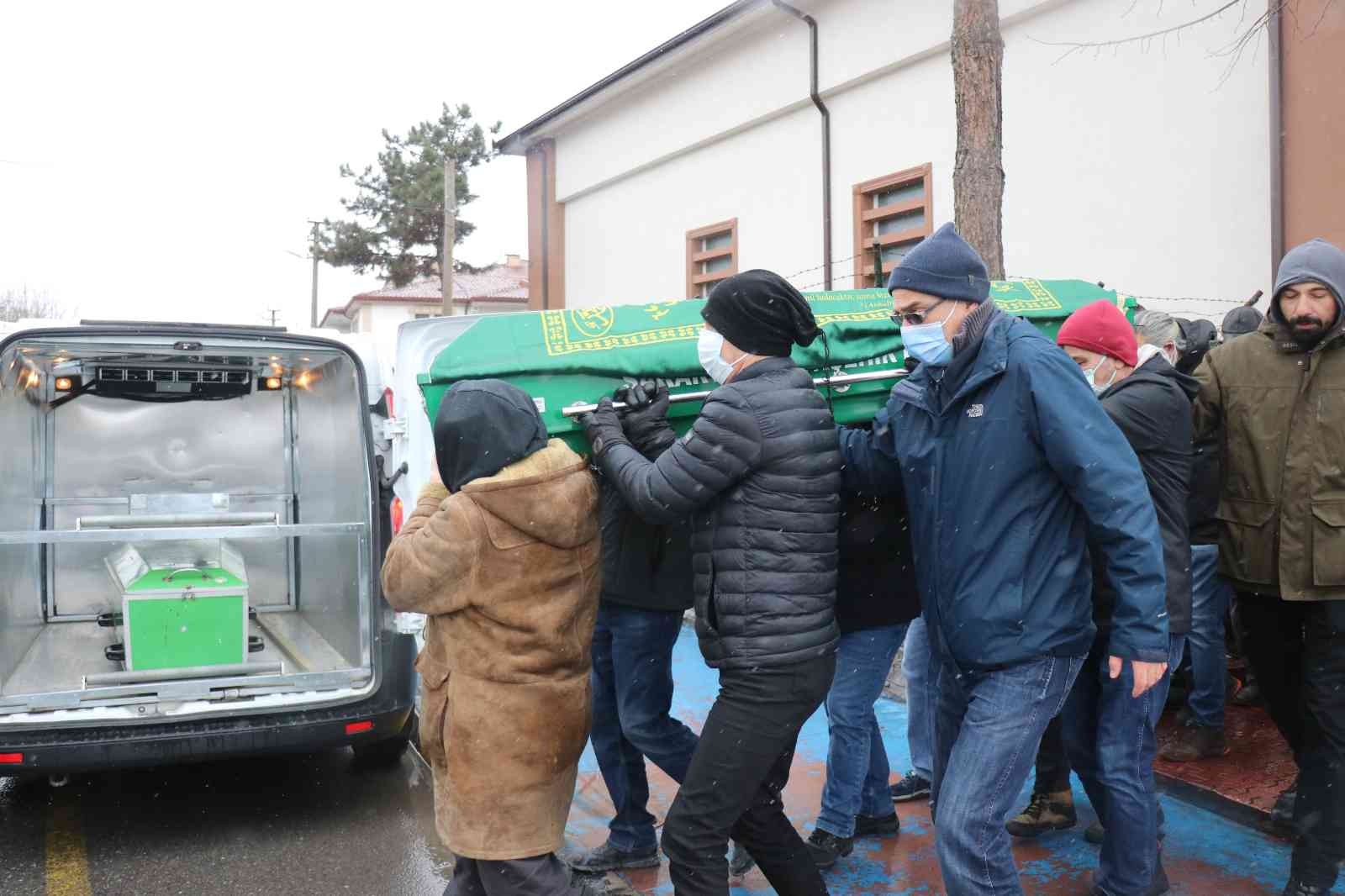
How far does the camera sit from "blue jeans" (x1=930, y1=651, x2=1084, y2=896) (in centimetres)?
268

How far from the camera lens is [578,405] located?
136 inches

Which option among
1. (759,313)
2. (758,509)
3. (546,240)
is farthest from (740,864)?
(546,240)

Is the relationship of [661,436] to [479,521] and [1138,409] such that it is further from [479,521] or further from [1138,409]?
[1138,409]

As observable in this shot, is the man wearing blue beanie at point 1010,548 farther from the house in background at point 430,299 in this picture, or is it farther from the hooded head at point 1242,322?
the house in background at point 430,299

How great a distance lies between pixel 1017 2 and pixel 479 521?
940cm

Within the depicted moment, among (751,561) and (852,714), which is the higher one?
(751,561)

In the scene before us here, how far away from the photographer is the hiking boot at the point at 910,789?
178 inches

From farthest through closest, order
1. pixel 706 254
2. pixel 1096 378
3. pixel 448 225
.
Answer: pixel 448 225
pixel 706 254
pixel 1096 378

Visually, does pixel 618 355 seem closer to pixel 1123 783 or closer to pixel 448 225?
pixel 1123 783

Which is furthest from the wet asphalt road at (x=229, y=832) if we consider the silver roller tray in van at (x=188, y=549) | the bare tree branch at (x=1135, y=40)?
the bare tree branch at (x=1135, y=40)

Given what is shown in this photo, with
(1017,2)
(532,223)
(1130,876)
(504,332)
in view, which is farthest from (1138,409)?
(532,223)

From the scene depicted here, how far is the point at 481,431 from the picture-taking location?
2902 millimetres

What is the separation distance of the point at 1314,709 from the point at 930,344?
5.50ft

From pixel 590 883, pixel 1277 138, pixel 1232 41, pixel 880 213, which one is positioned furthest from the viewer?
pixel 880 213
